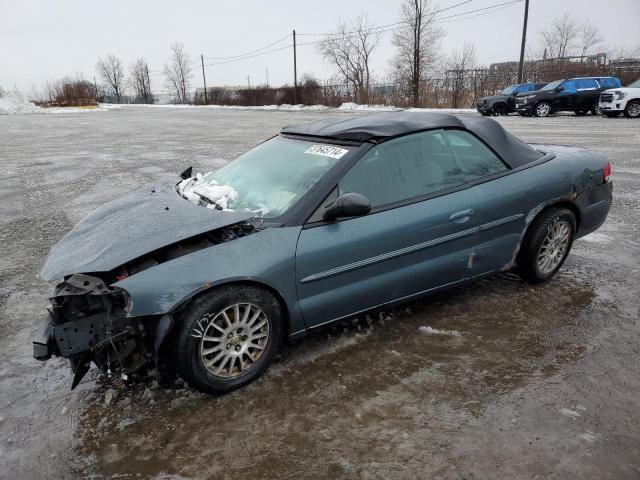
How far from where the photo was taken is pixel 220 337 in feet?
8.41

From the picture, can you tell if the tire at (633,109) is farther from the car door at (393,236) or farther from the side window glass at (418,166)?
the car door at (393,236)

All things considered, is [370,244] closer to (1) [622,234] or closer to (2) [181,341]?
(2) [181,341]

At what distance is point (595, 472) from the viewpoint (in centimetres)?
203

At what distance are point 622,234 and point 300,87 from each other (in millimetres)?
39790

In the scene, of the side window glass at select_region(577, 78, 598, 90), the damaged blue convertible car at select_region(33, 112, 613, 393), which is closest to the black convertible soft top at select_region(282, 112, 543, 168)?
the damaged blue convertible car at select_region(33, 112, 613, 393)

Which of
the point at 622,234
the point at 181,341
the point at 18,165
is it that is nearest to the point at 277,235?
the point at 181,341

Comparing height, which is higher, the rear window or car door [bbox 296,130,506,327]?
the rear window

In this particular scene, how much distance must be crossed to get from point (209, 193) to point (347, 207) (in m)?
1.15

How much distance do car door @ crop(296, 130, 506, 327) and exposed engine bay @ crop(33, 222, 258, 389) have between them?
84 centimetres

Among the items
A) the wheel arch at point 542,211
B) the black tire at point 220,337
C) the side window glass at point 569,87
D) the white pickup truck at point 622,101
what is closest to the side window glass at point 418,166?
the wheel arch at point 542,211

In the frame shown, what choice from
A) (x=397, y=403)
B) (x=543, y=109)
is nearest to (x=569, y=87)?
(x=543, y=109)

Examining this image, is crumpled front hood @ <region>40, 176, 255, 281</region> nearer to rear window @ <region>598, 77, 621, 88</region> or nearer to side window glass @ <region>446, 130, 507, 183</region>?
side window glass @ <region>446, 130, 507, 183</region>

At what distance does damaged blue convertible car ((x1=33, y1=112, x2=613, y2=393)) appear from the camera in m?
2.44

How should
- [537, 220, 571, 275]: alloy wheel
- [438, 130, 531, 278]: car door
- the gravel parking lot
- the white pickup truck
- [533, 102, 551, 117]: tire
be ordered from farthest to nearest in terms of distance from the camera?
[533, 102, 551, 117]: tire
the white pickup truck
[537, 220, 571, 275]: alloy wheel
[438, 130, 531, 278]: car door
the gravel parking lot
